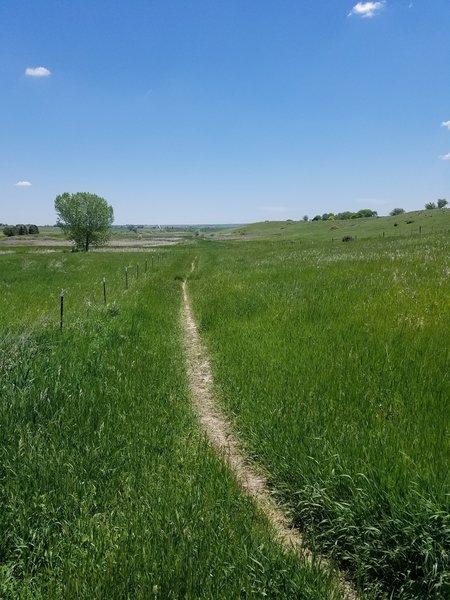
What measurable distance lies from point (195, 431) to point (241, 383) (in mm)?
1516

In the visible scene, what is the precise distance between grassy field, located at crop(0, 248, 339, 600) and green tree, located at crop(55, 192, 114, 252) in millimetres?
82627

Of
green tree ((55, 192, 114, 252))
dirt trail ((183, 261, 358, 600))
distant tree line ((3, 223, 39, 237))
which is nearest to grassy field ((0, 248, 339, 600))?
dirt trail ((183, 261, 358, 600))

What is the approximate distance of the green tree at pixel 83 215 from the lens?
8338cm

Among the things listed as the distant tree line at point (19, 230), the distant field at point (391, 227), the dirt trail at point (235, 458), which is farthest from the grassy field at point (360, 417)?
the distant tree line at point (19, 230)

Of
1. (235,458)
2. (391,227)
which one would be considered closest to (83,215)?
(391,227)

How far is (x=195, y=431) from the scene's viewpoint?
5441 millimetres

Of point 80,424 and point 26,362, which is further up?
→ point 26,362

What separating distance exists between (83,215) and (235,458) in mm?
87956

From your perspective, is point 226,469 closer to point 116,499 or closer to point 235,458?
point 235,458

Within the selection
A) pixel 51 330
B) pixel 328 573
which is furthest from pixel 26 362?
pixel 328 573

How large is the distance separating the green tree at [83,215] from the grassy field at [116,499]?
82.6 meters

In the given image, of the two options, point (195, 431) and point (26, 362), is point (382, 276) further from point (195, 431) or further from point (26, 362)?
point (26, 362)

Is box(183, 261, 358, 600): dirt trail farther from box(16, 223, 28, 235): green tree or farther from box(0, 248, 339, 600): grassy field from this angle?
box(16, 223, 28, 235): green tree

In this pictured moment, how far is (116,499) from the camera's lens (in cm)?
373
